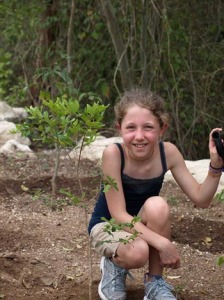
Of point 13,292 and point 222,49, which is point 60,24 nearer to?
point 222,49

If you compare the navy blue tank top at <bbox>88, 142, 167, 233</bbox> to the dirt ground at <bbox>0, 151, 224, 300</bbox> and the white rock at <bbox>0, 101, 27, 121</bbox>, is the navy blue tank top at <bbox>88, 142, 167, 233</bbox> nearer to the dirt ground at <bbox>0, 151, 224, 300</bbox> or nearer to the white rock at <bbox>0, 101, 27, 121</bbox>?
the dirt ground at <bbox>0, 151, 224, 300</bbox>

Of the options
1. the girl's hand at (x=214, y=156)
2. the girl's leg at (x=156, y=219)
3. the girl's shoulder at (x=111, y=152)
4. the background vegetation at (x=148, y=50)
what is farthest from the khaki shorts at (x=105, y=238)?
the background vegetation at (x=148, y=50)

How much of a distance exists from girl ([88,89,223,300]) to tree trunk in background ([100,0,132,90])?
3880mm

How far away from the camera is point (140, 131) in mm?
3346

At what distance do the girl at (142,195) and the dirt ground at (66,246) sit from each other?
6.2 inches

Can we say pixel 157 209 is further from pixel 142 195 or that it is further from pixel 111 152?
pixel 111 152

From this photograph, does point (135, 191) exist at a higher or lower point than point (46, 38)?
higher

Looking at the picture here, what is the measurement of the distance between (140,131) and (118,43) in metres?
4.25

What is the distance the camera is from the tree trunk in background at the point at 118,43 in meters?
7.28

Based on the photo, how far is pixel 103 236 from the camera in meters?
3.41

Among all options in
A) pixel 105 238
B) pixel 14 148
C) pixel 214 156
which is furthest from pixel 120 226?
pixel 14 148

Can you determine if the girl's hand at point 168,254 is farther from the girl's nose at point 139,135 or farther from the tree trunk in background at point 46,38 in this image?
the tree trunk in background at point 46,38

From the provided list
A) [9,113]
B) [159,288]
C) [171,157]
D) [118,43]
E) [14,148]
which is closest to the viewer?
[159,288]

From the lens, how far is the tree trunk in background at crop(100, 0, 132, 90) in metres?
7.28
